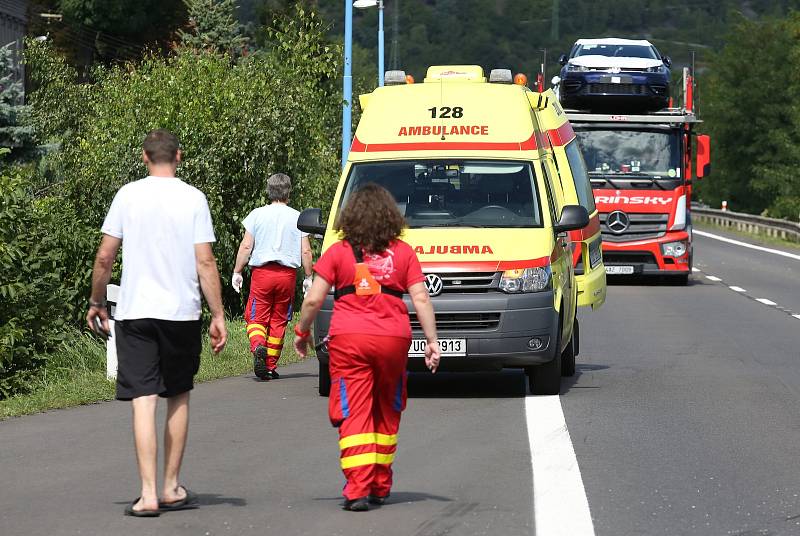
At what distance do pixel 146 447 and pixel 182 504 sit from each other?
34cm

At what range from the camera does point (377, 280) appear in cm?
795

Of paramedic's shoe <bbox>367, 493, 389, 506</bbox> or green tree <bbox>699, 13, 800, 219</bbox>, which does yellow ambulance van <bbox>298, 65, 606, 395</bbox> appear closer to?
paramedic's shoe <bbox>367, 493, 389, 506</bbox>

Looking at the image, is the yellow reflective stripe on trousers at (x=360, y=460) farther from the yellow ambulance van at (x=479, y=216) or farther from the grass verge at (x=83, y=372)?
the grass verge at (x=83, y=372)

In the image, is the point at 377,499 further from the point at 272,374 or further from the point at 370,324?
the point at 272,374

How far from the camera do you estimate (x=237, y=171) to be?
73.5ft

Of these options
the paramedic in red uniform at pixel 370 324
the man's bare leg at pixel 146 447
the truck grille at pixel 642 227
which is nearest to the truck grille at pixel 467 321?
the paramedic in red uniform at pixel 370 324

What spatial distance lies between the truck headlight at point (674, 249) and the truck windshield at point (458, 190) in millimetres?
14467

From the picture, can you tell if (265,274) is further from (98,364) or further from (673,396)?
(673,396)

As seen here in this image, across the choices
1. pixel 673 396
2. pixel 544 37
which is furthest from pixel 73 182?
pixel 544 37

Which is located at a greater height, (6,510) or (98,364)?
(6,510)

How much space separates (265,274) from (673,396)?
141 inches

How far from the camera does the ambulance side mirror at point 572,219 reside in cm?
1271

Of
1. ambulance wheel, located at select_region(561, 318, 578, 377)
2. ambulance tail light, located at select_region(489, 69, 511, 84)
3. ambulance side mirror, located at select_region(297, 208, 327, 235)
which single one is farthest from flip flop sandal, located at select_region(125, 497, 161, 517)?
ambulance tail light, located at select_region(489, 69, 511, 84)

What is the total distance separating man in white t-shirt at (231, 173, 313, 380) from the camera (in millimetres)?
14102
